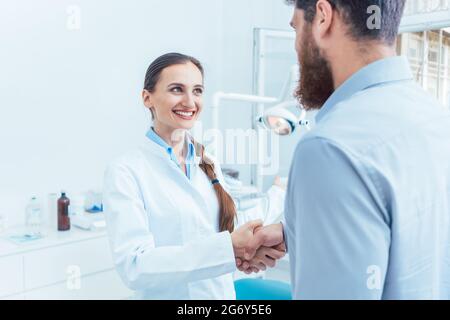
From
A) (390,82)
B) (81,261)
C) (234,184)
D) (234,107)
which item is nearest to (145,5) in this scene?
(234,107)

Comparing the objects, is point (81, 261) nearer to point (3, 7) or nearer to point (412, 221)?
point (3, 7)

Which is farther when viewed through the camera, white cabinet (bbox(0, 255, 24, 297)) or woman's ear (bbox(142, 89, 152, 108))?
white cabinet (bbox(0, 255, 24, 297))

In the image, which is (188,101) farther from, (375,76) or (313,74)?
(375,76)

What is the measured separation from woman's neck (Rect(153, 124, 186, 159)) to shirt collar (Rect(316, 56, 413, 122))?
0.62 meters

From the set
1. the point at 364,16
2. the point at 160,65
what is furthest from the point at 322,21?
the point at 160,65

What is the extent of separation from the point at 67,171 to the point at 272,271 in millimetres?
1437

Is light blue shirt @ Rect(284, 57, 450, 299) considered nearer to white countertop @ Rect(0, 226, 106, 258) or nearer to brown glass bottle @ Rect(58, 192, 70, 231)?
white countertop @ Rect(0, 226, 106, 258)

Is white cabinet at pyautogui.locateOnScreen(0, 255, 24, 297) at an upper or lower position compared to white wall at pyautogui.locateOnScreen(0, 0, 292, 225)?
lower

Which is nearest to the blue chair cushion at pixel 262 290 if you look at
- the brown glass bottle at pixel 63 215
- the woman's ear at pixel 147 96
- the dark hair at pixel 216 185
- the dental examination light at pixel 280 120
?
the dark hair at pixel 216 185

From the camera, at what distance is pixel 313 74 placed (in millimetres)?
653

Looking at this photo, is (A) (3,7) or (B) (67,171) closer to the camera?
(A) (3,7)

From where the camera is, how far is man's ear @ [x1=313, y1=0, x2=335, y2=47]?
0.60 metres

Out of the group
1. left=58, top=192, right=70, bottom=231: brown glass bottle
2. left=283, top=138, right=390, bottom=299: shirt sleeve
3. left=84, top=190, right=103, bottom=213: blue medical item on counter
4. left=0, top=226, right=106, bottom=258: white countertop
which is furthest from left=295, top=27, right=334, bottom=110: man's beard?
left=84, top=190, right=103, bottom=213: blue medical item on counter

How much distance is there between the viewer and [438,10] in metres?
1.98
